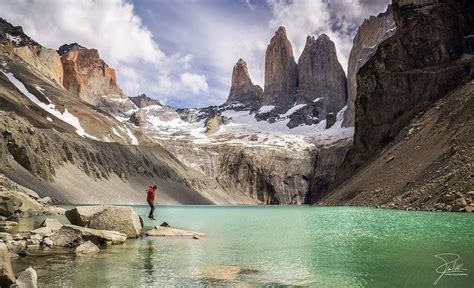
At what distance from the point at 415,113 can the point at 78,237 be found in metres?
71.9

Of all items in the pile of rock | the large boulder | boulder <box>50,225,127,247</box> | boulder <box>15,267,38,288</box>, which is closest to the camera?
boulder <box>15,267,38,288</box>

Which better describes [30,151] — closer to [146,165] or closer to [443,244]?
[146,165]

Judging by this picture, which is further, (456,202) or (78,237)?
(456,202)

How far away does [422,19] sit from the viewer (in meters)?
94.0

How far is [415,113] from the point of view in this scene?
263ft

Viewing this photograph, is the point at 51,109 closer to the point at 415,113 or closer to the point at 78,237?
the point at 415,113

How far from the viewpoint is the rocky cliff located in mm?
50094

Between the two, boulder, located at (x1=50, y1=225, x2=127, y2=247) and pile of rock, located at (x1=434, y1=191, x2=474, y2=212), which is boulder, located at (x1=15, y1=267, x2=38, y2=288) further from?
pile of rock, located at (x1=434, y1=191, x2=474, y2=212)

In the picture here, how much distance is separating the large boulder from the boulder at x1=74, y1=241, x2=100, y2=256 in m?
5.57

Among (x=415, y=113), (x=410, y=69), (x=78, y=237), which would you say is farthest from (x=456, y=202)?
(x=410, y=69)

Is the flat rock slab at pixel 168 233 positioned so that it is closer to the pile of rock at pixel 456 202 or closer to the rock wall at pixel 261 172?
the pile of rock at pixel 456 202

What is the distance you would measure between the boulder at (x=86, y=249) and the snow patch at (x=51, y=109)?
399ft
